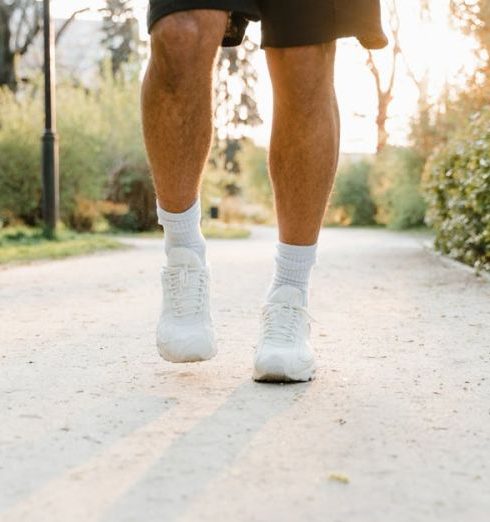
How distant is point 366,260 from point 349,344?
541 centimetres

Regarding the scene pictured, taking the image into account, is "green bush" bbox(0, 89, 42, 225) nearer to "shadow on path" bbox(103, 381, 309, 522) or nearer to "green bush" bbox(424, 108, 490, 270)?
"green bush" bbox(424, 108, 490, 270)

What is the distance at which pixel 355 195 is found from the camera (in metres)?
26.5

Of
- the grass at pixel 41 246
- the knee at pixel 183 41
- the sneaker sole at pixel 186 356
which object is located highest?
the knee at pixel 183 41

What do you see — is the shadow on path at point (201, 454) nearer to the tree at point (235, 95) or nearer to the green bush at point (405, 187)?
the green bush at point (405, 187)

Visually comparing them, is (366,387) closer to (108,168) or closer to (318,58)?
(318,58)

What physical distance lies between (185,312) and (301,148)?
487 millimetres

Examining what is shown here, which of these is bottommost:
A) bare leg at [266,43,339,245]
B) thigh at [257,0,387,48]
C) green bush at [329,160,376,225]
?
green bush at [329,160,376,225]

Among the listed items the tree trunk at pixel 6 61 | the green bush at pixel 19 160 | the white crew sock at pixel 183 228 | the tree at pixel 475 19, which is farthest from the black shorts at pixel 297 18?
the tree trunk at pixel 6 61

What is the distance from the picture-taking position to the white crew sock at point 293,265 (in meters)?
2.40

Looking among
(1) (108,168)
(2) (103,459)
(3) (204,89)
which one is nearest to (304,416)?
(2) (103,459)

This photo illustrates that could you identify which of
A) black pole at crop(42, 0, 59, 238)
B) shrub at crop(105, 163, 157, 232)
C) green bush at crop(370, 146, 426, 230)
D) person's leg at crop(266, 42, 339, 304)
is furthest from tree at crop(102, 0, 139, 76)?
person's leg at crop(266, 42, 339, 304)

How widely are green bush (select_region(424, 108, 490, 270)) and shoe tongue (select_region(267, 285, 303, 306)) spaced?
10.3 ft

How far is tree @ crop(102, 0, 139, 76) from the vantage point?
27.4 metres

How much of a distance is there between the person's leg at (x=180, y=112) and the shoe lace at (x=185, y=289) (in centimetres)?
6
